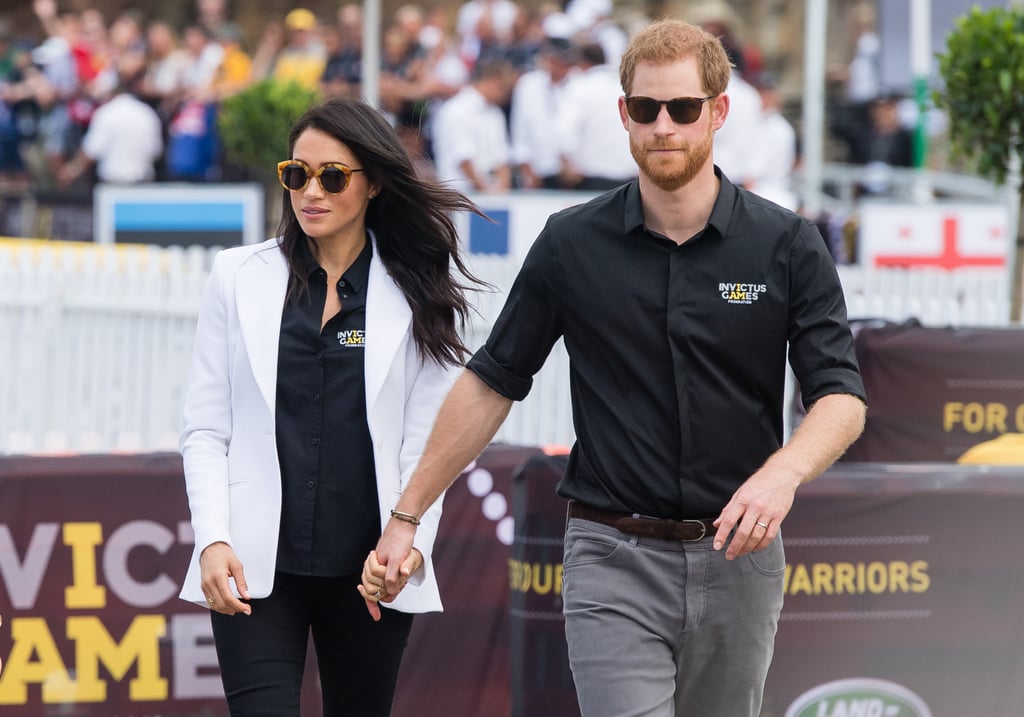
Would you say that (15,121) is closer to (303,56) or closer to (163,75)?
(163,75)

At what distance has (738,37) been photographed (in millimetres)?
23125

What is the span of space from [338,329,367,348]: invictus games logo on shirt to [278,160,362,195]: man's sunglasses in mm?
355

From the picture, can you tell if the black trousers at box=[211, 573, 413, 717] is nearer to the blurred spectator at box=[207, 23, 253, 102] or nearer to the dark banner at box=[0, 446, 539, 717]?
the dark banner at box=[0, 446, 539, 717]

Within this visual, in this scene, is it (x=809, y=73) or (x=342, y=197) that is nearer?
(x=342, y=197)

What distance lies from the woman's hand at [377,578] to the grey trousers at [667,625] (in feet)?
1.27

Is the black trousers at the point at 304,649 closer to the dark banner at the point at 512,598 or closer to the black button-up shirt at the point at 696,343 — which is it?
the black button-up shirt at the point at 696,343

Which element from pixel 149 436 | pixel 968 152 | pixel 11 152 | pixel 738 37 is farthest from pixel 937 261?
pixel 11 152

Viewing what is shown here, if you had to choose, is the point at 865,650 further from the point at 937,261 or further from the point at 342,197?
the point at 937,261

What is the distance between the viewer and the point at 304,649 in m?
4.01

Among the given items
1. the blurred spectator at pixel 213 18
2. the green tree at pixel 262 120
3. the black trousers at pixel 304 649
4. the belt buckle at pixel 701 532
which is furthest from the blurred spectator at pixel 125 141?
the belt buckle at pixel 701 532

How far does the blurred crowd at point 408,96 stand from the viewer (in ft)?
48.5

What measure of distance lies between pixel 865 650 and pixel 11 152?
55.1 feet

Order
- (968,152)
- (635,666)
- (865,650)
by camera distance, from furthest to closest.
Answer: (968,152) → (865,650) → (635,666)

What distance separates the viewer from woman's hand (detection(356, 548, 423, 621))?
3.81m
